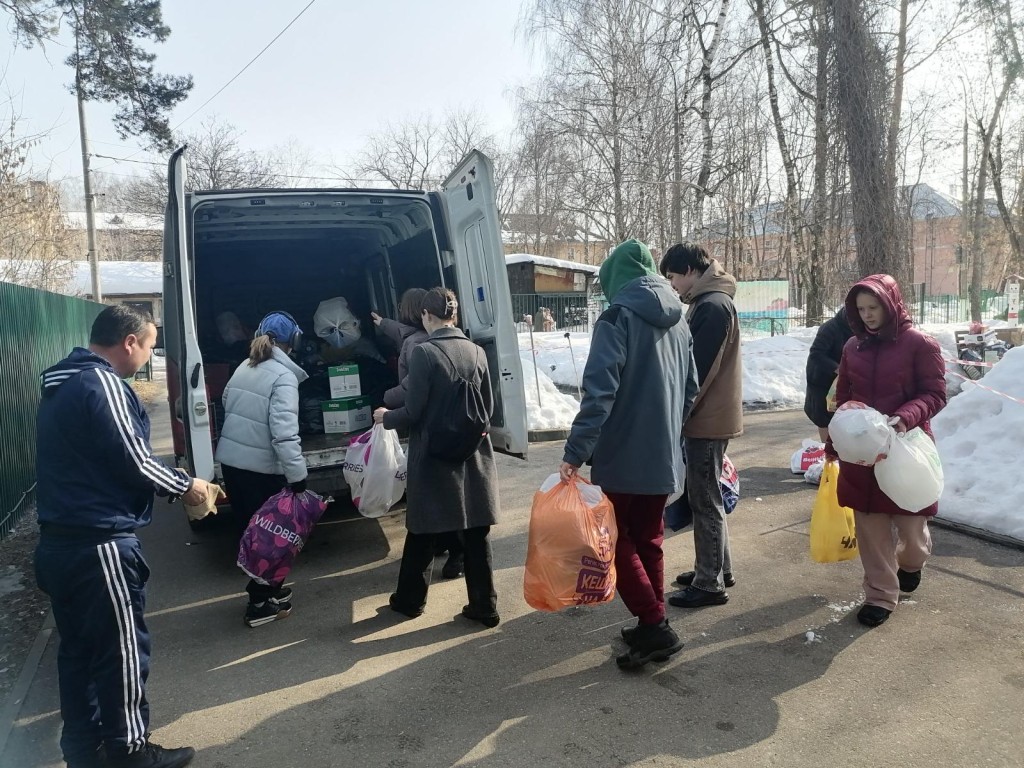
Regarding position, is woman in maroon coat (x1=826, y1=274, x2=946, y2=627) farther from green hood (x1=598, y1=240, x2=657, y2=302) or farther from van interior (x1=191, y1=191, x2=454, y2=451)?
van interior (x1=191, y1=191, x2=454, y2=451)

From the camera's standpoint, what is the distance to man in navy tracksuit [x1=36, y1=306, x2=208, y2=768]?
2.53 metres

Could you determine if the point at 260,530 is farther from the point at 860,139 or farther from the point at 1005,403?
the point at 860,139

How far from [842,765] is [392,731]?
1736 mm

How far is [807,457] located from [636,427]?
4033 millimetres

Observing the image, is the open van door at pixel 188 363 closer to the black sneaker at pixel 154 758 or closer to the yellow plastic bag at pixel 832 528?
the black sneaker at pixel 154 758

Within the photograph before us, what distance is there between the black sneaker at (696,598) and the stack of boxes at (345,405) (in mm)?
3097

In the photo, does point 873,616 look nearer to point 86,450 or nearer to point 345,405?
point 86,450

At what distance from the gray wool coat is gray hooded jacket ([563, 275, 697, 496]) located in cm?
83

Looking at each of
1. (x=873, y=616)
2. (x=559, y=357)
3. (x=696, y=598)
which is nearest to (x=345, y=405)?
(x=696, y=598)

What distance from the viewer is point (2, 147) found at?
11773mm

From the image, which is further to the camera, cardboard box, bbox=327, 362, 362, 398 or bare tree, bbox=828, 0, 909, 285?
bare tree, bbox=828, 0, 909, 285

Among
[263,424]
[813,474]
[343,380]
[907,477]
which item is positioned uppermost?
[343,380]

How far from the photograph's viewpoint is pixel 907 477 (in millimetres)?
3480

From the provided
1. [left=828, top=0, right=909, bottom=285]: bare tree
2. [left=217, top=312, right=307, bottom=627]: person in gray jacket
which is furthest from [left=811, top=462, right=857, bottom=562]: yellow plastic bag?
[left=828, top=0, right=909, bottom=285]: bare tree
